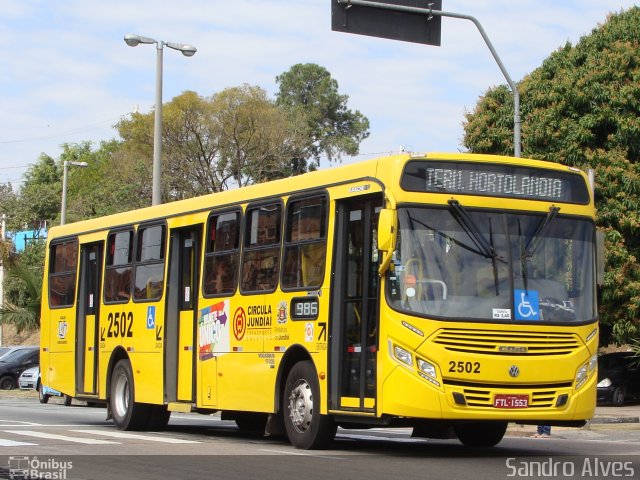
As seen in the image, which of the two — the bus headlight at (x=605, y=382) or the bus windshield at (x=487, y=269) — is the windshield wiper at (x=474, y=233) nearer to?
the bus windshield at (x=487, y=269)

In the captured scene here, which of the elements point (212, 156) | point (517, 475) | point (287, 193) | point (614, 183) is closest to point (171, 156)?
point (212, 156)

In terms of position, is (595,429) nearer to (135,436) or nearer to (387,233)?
(135,436)

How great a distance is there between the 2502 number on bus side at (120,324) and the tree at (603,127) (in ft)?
42.9

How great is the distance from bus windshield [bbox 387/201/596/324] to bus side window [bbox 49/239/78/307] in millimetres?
9931

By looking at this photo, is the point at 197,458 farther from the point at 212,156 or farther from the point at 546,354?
the point at 212,156

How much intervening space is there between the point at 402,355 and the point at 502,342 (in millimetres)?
1101

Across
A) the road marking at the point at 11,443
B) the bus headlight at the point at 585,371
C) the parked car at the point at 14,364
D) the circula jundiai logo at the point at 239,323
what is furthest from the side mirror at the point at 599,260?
the parked car at the point at 14,364

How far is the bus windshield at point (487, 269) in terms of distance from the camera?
13117 mm

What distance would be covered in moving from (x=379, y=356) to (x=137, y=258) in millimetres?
7259

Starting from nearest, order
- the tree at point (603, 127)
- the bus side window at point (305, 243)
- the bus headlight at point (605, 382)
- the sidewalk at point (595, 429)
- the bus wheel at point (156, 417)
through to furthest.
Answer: the bus side window at point (305, 243) < the bus wheel at point (156, 417) < the sidewalk at point (595, 429) < the tree at point (603, 127) < the bus headlight at point (605, 382)

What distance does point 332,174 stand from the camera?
1466 centimetres

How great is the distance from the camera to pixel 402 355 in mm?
12969

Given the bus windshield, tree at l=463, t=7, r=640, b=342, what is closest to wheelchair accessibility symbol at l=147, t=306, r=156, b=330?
the bus windshield

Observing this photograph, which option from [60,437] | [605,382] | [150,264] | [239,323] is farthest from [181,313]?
[605,382]
